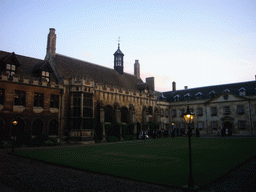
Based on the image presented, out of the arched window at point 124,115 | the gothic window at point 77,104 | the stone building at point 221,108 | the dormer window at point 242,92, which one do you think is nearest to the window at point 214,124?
the stone building at point 221,108

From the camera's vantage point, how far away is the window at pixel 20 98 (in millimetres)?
22234

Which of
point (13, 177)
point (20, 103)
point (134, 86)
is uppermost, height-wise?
point (134, 86)

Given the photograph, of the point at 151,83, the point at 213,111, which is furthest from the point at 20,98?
the point at 213,111

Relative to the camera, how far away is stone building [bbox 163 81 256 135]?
39.3 meters

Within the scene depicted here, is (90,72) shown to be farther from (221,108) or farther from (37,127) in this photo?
(221,108)

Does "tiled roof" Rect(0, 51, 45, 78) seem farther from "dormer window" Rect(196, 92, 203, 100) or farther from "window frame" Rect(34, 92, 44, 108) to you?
"dormer window" Rect(196, 92, 203, 100)

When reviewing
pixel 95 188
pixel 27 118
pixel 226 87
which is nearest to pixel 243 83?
pixel 226 87

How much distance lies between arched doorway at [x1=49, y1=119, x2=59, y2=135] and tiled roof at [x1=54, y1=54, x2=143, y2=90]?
6.24 m

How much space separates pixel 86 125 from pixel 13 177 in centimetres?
1751

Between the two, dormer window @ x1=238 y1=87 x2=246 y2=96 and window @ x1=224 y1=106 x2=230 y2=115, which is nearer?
dormer window @ x1=238 y1=87 x2=246 y2=96

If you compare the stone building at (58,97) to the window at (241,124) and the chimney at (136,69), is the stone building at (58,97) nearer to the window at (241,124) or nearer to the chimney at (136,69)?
the chimney at (136,69)

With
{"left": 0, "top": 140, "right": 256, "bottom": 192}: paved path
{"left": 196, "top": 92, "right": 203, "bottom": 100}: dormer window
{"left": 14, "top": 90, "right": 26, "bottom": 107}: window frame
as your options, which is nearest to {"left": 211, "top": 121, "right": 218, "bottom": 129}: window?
{"left": 196, "top": 92, "right": 203, "bottom": 100}: dormer window

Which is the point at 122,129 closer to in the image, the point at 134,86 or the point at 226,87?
the point at 134,86

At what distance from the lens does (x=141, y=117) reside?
37.1 meters
